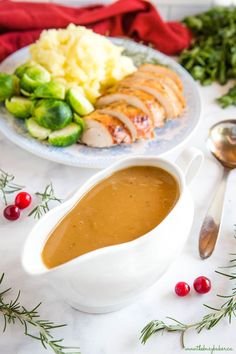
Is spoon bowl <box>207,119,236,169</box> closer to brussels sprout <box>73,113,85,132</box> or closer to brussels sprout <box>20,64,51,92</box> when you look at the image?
brussels sprout <box>73,113,85,132</box>

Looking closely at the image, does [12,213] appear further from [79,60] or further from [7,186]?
[79,60]

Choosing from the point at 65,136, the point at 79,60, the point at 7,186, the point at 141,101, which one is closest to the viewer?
the point at 7,186

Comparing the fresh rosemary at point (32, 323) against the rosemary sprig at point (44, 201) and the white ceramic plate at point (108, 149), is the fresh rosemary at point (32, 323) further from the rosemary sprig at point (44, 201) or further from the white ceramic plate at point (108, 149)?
the white ceramic plate at point (108, 149)

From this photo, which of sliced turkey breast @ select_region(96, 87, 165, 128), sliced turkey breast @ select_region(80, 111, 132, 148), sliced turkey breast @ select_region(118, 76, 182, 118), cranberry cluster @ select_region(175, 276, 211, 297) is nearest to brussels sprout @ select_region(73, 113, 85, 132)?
sliced turkey breast @ select_region(80, 111, 132, 148)

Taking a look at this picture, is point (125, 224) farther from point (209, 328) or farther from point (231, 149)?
point (231, 149)

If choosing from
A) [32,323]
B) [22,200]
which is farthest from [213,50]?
[32,323]

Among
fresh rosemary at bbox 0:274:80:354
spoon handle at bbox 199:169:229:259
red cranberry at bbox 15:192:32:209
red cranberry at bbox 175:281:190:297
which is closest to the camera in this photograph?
fresh rosemary at bbox 0:274:80:354
